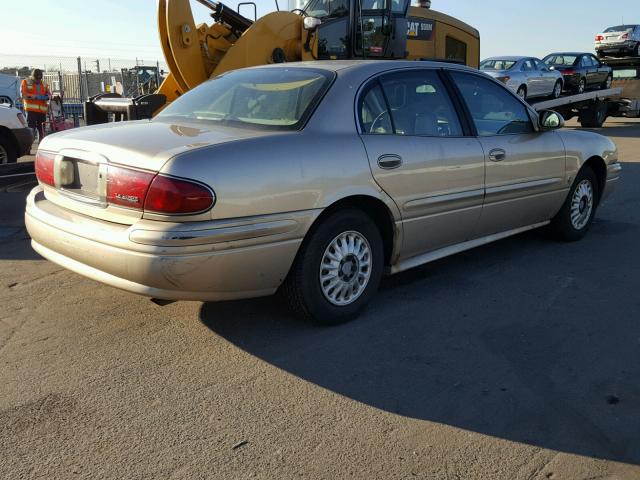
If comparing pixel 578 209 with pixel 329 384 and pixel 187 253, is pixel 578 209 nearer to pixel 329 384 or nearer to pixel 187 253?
pixel 329 384

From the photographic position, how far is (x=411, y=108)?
4469 mm

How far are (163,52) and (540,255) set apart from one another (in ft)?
20.9

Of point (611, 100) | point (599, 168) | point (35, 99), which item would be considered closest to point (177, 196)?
point (599, 168)

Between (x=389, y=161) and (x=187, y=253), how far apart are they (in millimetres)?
1482

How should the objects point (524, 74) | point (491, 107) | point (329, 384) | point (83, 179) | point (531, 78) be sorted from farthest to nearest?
point (531, 78), point (524, 74), point (491, 107), point (83, 179), point (329, 384)

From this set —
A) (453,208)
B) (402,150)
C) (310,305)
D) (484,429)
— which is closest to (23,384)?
(310,305)

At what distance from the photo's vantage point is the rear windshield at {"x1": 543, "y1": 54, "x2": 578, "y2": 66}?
21.0 metres

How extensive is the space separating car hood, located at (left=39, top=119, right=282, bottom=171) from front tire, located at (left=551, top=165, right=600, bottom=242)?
338 centimetres

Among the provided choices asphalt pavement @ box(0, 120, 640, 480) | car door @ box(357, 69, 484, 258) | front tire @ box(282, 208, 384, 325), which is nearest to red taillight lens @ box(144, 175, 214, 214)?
front tire @ box(282, 208, 384, 325)

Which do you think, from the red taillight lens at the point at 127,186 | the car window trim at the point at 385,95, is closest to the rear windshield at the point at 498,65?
the car window trim at the point at 385,95

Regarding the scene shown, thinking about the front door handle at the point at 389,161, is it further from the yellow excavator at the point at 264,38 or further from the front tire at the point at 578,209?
the yellow excavator at the point at 264,38

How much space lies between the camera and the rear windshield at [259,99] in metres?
3.98

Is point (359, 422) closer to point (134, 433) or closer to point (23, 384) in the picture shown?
point (134, 433)

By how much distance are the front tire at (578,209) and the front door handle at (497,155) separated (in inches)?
50.8
